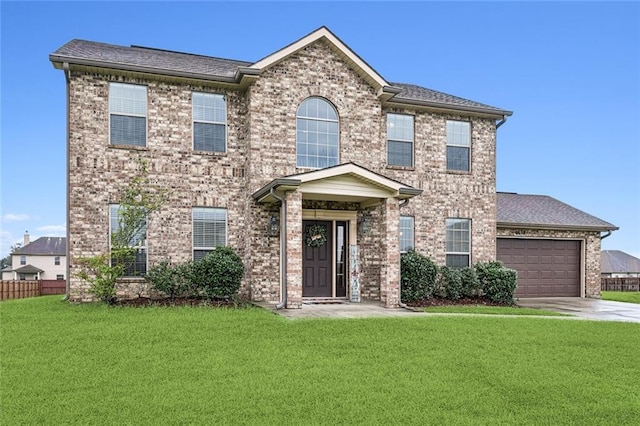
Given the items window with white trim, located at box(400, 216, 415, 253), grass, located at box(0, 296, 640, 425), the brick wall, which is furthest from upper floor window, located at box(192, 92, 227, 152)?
window with white trim, located at box(400, 216, 415, 253)

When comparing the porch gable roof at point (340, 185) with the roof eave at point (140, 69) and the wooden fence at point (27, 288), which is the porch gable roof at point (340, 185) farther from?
the wooden fence at point (27, 288)

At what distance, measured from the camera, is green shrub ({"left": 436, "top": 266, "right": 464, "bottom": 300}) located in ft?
47.0

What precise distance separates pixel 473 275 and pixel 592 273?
6596mm

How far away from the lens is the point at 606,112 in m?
19.9

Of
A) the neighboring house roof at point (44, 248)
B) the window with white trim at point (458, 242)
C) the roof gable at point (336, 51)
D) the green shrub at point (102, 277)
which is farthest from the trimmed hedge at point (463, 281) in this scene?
the neighboring house roof at point (44, 248)

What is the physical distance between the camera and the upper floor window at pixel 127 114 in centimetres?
1236

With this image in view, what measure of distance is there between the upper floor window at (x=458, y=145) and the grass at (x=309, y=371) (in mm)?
7529

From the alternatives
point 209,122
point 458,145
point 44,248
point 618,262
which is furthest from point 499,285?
point 44,248

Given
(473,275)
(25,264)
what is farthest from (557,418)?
(25,264)

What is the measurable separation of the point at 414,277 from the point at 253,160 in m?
5.80

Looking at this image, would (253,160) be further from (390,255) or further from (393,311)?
(393,311)

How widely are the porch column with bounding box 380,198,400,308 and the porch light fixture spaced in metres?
3.00

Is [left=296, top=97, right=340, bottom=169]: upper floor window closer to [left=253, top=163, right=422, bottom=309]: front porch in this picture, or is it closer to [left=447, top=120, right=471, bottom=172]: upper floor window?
[left=253, top=163, right=422, bottom=309]: front porch

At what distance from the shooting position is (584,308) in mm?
13852
